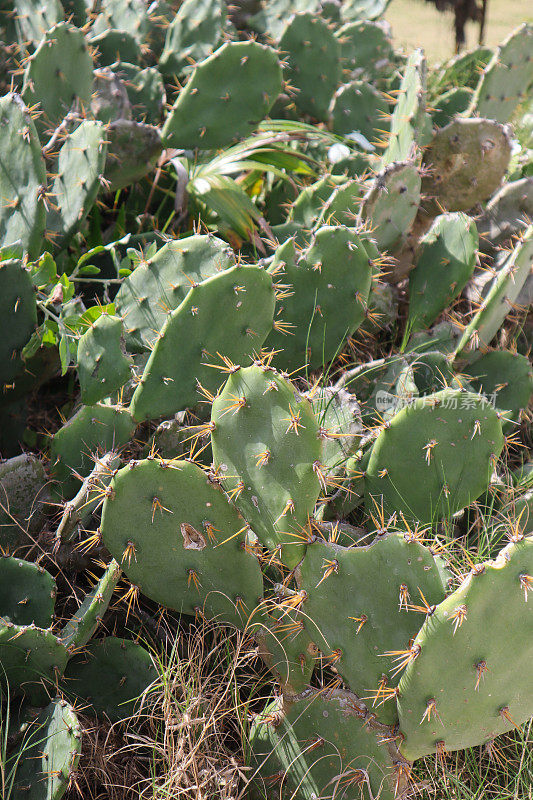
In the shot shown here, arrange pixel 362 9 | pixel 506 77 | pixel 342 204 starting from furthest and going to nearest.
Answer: pixel 362 9, pixel 506 77, pixel 342 204

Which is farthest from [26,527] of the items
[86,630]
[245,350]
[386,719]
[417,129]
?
[417,129]

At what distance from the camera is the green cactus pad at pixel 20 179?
70.6 inches

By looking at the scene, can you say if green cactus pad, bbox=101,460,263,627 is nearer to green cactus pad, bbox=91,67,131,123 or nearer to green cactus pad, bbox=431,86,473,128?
green cactus pad, bbox=91,67,131,123

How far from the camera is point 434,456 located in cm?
152

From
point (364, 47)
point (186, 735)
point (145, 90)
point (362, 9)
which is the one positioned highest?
point (362, 9)

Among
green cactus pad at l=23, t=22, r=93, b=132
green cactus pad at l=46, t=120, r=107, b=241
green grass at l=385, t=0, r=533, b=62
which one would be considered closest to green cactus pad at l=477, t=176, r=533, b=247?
green cactus pad at l=46, t=120, r=107, b=241

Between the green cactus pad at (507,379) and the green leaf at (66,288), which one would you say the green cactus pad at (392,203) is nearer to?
the green cactus pad at (507,379)

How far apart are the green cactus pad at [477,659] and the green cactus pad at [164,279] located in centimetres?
94

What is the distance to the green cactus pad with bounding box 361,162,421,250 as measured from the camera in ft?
6.72

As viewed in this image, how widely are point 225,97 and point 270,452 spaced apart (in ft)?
5.23

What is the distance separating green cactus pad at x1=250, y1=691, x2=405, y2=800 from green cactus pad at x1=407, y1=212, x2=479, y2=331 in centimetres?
121

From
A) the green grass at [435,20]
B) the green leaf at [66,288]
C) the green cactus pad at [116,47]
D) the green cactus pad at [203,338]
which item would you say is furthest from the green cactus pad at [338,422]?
the green grass at [435,20]

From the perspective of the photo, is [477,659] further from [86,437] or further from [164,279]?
[164,279]

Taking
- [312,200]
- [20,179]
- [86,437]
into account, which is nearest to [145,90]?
[312,200]
